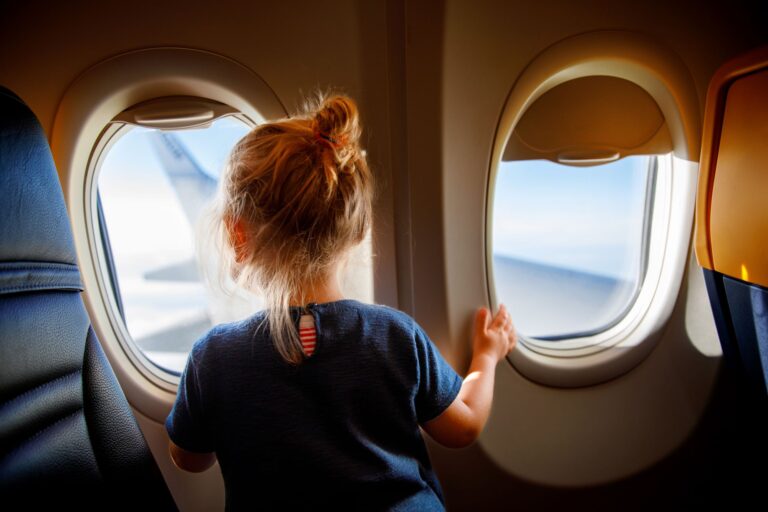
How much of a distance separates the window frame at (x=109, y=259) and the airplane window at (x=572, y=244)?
Answer: 82cm

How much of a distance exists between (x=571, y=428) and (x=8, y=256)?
140 cm

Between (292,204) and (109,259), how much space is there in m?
0.92

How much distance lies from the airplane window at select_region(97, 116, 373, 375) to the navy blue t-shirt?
0.49 meters

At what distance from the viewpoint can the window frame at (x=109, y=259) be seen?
1204mm

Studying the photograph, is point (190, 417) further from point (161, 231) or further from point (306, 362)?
point (161, 231)

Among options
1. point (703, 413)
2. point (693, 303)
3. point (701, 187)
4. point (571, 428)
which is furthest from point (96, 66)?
point (703, 413)

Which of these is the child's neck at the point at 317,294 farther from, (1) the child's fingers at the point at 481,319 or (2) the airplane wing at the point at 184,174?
(2) the airplane wing at the point at 184,174

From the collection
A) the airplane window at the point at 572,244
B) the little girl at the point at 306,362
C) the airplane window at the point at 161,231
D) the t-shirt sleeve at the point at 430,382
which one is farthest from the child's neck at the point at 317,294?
the airplane window at the point at 572,244

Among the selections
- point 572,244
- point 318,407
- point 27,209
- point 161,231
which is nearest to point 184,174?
point 161,231

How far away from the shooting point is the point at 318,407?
30.1 inches

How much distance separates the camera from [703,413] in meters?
1.37

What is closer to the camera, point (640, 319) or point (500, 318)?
point (500, 318)

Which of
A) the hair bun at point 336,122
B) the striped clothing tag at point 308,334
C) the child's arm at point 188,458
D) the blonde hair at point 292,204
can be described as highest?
the hair bun at point 336,122

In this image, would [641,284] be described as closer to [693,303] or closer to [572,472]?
[693,303]
